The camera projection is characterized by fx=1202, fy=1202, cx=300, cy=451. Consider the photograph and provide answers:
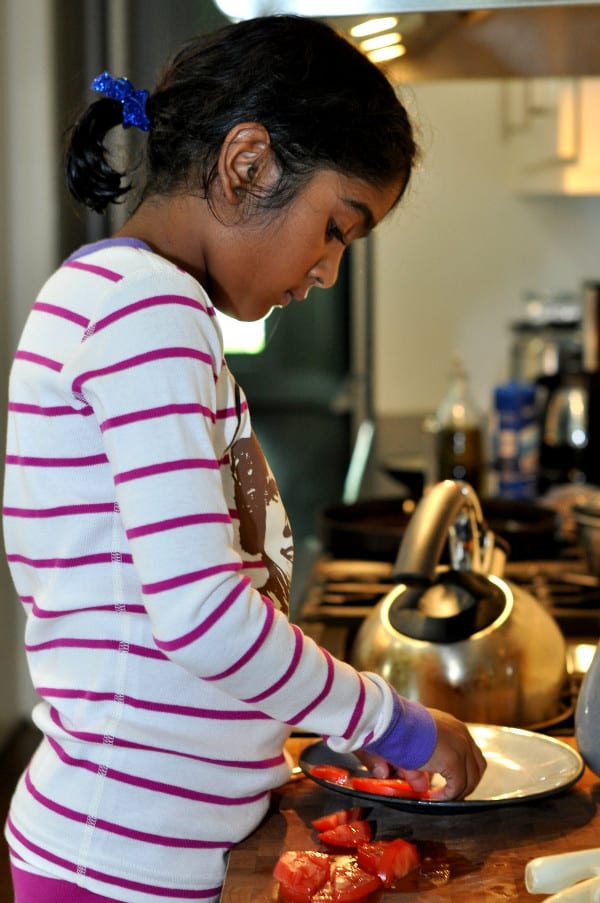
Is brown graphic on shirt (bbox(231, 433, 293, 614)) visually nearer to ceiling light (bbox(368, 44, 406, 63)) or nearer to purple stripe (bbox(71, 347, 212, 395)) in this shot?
purple stripe (bbox(71, 347, 212, 395))

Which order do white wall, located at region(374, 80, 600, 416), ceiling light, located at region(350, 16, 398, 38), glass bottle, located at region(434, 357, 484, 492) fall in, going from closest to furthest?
1. ceiling light, located at region(350, 16, 398, 38)
2. glass bottle, located at region(434, 357, 484, 492)
3. white wall, located at region(374, 80, 600, 416)

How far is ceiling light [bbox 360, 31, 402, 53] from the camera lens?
3.82ft

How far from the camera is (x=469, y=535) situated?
1.09 meters

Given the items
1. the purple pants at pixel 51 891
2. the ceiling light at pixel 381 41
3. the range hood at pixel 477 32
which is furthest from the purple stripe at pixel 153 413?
the ceiling light at pixel 381 41

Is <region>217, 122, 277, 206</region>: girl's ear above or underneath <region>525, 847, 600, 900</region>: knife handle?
above

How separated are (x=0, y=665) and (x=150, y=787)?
112 cm

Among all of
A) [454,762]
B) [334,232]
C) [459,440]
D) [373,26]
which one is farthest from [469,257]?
[454,762]

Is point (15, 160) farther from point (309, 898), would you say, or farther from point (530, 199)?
point (530, 199)

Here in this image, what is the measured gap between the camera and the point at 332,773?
87cm

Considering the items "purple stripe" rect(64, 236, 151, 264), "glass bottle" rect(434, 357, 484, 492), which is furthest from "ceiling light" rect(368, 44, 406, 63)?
"glass bottle" rect(434, 357, 484, 492)

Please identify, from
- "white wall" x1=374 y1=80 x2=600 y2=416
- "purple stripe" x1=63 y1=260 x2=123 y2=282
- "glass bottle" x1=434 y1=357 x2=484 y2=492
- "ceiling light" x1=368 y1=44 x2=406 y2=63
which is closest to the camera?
Answer: "purple stripe" x1=63 y1=260 x2=123 y2=282

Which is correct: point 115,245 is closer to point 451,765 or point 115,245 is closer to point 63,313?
point 63,313

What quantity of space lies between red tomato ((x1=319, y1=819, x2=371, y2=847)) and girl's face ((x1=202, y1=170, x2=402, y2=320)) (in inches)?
14.4

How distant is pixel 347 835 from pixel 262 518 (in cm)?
23
